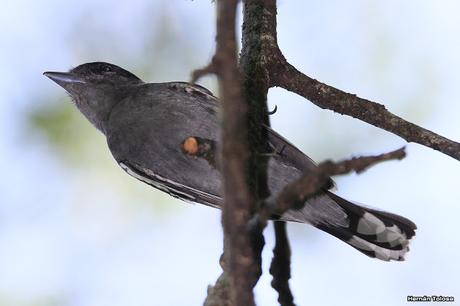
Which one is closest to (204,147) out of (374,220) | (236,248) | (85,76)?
(236,248)

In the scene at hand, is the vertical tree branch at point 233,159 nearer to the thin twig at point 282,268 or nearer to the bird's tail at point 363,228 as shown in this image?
the thin twig at point 282,268

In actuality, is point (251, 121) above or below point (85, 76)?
below

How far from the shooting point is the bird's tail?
17.8ft

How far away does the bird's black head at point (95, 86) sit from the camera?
6273 mm

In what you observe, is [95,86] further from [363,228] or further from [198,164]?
[363,228]

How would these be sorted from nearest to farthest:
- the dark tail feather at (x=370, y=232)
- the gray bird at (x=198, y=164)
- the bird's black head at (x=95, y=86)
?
the gray bird at (x=198, y=164) < the dark tail feather at (x=370, y=232) < the bird's black head at (x=95, y=86)

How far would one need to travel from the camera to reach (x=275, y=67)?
18.0 ft

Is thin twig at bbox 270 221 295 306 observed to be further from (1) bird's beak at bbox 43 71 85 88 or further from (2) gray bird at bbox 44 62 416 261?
(1) bird's beak at bbox 43 71 85 88

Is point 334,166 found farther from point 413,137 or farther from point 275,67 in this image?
point 275,67

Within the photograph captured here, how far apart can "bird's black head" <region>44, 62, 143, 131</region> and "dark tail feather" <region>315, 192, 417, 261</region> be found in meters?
2.33

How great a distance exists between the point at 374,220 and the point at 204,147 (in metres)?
2.43

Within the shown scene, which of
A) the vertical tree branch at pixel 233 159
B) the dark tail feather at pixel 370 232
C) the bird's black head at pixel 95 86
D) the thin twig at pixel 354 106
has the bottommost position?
the vertical tree branch at pixel 233 159

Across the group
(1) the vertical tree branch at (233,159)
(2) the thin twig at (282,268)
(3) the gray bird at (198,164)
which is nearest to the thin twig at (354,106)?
(3) the gray bird at (198,164)

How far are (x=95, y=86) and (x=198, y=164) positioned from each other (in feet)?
5.60
